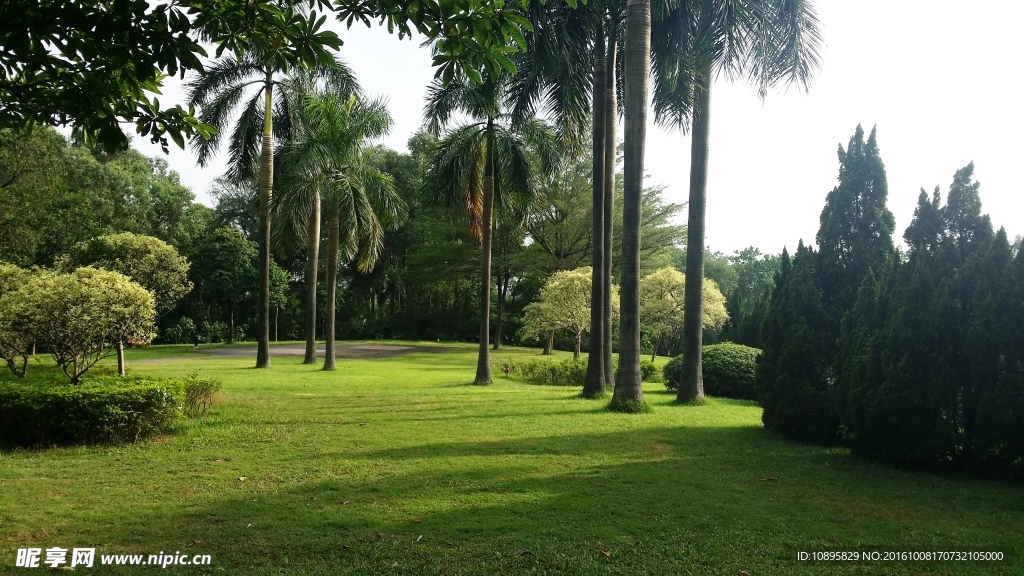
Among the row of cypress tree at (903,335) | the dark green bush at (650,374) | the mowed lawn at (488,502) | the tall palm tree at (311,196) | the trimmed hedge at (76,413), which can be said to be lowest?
the dark green bush at (650,374)

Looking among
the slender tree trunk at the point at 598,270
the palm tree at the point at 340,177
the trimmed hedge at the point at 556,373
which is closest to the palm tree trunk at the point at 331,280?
the palm tree at the point at 340,177

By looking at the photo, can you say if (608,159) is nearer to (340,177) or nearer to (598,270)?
(598,270)

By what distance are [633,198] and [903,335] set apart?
19.3ft

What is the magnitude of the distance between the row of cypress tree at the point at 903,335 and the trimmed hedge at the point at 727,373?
21.9 feet

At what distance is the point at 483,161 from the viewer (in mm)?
19125

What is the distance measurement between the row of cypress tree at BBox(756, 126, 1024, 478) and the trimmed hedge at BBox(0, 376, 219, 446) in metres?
9.21

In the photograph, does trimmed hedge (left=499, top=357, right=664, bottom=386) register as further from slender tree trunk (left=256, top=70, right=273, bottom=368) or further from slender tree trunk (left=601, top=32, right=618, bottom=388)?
slender tree trunk (left=256, top=70, right=273, bottom=368)

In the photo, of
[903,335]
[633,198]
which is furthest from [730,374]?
[903,335]

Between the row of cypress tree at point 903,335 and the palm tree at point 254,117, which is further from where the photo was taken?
the palm tree at point 254,117

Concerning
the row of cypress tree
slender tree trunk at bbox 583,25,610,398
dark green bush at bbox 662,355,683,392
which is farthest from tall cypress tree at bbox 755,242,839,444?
dark green bush at bbox 662,355,683,392

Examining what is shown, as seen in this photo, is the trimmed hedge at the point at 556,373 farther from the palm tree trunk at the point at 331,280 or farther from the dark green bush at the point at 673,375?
the palm tree trunk at the point at 331,280

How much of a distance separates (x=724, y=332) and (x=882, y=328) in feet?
104

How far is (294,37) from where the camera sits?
4.19 meters

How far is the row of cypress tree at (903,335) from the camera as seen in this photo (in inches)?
290
